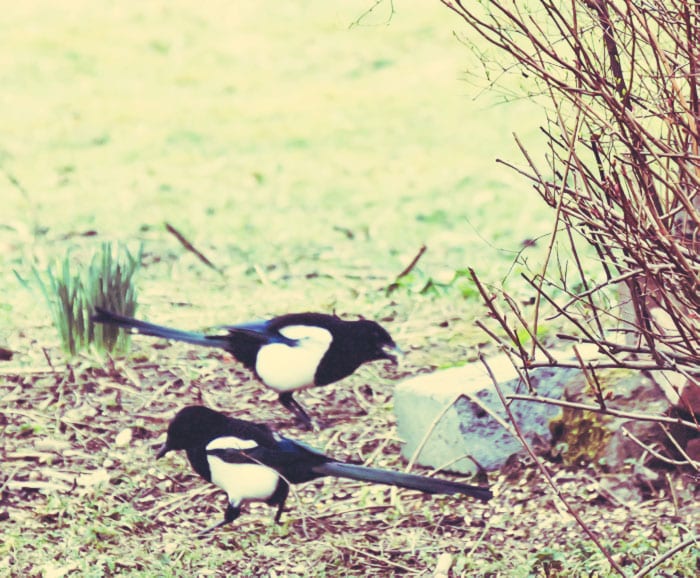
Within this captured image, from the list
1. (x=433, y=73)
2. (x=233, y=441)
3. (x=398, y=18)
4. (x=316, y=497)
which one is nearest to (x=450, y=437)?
(x=316, y=497)

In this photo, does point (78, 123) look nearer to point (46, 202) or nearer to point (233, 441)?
point (46, 202)

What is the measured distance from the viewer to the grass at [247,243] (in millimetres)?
3209

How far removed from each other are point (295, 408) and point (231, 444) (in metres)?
0.73

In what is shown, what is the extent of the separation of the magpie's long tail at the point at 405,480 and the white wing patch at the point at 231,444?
19cm

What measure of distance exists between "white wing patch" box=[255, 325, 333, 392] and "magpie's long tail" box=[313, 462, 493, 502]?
0.69 meters

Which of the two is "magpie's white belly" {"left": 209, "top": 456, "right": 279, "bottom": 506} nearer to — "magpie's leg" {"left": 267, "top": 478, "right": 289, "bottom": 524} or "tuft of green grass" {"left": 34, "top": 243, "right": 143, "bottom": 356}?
"magpie's leg" {"left": 267, "top": 478, "right": 289, "bottom": 524}

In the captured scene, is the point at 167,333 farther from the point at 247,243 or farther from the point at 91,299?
the point at 247,243

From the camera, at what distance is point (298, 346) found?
388 cm

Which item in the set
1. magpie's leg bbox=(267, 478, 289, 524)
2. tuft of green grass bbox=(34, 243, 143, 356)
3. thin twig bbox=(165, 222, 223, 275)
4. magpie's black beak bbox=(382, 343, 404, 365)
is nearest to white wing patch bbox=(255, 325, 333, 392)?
magpie's black beak bbox=(382, 343, 404, 365)

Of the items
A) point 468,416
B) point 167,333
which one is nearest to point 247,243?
point 167,333

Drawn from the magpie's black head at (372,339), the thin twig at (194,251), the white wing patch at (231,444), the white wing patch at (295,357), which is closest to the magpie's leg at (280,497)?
the white wing patch at (231,444)

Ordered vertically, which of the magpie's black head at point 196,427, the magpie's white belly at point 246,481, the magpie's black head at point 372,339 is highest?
the magpie's black head at point 372,339

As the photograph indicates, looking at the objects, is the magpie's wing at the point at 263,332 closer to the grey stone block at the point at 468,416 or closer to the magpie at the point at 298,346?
the magpie at the point at 298,346

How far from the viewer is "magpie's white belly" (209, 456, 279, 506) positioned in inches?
127
